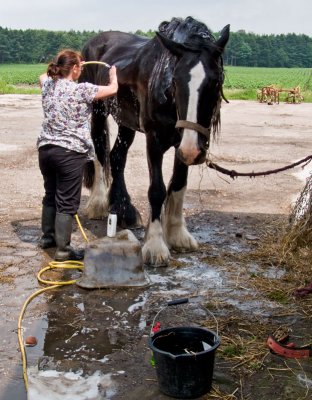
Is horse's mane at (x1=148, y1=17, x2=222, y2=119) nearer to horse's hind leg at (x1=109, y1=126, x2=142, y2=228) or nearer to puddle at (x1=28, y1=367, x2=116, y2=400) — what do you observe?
horse's hind leg at (x1=109, y1=126, x2=142, y2=228)

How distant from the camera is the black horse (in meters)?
4.48

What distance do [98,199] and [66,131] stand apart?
187cm

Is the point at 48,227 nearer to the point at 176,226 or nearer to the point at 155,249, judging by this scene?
the point at 155,249

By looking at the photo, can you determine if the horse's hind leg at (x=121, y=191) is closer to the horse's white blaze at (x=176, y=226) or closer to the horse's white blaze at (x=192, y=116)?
the horse's white blaze at (x=176, y=226)

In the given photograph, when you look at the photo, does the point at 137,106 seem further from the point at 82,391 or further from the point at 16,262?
the point at 82,391

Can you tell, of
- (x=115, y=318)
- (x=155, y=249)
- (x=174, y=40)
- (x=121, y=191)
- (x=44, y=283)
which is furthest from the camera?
(x=121, y=191)

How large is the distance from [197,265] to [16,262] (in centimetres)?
167

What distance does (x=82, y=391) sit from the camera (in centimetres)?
313

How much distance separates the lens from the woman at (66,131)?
507 cm

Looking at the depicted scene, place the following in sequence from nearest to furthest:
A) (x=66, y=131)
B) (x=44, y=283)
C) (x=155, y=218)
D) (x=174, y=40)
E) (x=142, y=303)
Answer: (x=142, y=303) < (x=44, y=283) < (x=174, y=40) < (x=66, y=131) < (x=155, y=218)

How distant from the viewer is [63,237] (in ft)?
17.4

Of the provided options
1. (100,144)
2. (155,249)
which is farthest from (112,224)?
(100,144)

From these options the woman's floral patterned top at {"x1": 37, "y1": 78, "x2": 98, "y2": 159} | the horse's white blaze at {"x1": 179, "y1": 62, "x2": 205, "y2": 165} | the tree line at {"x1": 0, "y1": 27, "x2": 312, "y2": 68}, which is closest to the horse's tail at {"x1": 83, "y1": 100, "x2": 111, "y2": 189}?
the woman's floral patterned top at {"x1": 37, "y1": 78, "x2": 98, "y2": 159}

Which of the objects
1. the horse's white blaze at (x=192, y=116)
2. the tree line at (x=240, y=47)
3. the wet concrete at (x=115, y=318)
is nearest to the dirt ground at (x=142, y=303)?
the wet concrete at (x=115, y=318)
